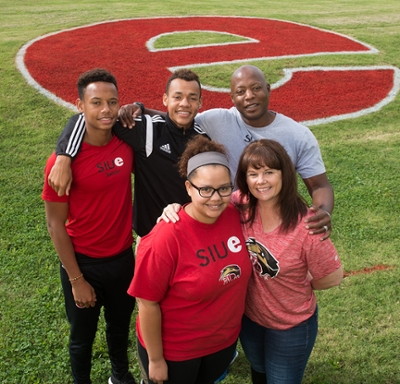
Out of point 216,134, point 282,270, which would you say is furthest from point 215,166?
point 216,134

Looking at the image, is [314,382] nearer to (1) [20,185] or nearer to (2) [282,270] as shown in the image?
(2) [282,270]

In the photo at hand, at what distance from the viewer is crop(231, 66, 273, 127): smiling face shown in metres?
3.51

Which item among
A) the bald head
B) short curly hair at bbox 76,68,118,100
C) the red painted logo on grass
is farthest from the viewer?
the red painted logo on grass

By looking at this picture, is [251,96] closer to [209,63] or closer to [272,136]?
[272,136]

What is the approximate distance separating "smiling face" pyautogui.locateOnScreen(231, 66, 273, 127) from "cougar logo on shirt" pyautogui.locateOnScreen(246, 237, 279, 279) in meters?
1.19

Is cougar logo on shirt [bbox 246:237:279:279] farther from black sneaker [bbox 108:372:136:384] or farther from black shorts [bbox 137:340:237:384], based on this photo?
black sneaker [bbox 108:372:136:384]

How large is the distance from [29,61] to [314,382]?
982 cm

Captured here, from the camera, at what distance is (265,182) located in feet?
8.52

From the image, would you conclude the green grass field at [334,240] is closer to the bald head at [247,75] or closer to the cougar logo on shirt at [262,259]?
the cougar logo on shirt at [262,259]

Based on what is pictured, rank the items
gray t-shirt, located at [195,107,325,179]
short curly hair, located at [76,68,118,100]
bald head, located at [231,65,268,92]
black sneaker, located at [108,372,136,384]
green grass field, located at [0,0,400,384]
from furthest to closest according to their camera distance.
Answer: green grass field, located at [0,0,400,384] < black sneaker, located at [108,372,136,384] < bald head, located at [231,65,268,92] < gray t-shirt, located at [195,107,325,179] < short curly hair, located at [76,68,118,100]

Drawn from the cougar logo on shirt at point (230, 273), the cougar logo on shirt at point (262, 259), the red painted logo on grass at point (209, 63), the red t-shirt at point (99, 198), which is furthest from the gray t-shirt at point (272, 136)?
the red painted logo on grass at point (209, 63)

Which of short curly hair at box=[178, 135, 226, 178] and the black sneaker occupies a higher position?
short curly hair at box=[178, 135, 226, 178]

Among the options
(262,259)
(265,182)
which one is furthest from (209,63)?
(262,259)

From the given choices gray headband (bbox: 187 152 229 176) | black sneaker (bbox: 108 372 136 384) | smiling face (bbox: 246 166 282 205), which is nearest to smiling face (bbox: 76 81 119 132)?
gray headband (bbox: 187 152 229 176)
